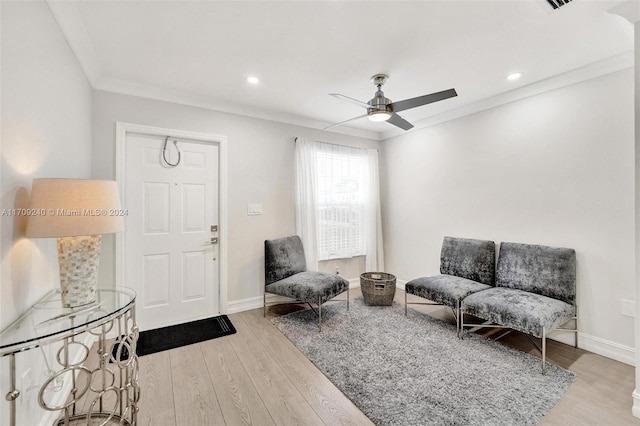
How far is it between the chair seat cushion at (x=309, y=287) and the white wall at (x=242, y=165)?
469 mm

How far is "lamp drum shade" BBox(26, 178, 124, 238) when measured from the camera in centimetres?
134

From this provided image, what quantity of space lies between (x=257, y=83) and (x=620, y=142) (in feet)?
10.7

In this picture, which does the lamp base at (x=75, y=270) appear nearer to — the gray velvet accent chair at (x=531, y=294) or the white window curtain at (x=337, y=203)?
the white window curtain at (x=337, y=203)

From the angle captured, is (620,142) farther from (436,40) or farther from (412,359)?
(412,359)

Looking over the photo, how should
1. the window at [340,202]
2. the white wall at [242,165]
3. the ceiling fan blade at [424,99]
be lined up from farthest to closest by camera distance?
the window at [340,202] → the white wall at [242,165] → the ceiling fan blade at [424,99]

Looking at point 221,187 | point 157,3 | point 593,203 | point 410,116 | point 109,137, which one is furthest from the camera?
point 410,116

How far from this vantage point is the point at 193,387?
6.68 ft

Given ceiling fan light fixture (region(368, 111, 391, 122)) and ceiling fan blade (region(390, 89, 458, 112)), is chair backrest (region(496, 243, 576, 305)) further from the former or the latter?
ceiling fan light fixture (region(368, 111, 391, 122))

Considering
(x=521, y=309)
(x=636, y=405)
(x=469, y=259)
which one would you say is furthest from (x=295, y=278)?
(x=636, y=405)

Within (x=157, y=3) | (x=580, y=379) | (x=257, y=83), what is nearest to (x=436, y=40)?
(x=257, y=83)

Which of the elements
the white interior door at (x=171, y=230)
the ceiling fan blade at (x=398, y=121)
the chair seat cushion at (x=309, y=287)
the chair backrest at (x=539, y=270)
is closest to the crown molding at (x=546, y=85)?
the ceiling fan blade at (x=398, y=121)

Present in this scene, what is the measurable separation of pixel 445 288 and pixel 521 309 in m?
0.70

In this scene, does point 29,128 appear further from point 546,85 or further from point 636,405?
point 546,85

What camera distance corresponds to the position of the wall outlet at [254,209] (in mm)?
3504
